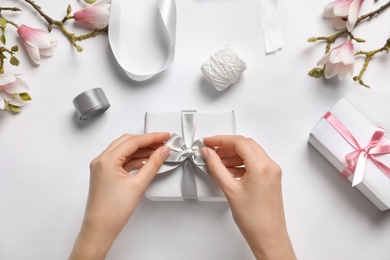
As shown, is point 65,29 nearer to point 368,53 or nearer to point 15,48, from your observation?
point 15,48

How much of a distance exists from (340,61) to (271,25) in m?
0.23

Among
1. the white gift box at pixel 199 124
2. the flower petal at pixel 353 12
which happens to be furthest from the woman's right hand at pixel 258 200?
the flower petal at pixel 353 12

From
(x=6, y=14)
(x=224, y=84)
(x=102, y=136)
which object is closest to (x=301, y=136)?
(x=224, y=84)

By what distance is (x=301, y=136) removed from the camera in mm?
1259

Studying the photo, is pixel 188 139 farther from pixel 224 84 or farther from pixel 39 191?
pixel 39 191

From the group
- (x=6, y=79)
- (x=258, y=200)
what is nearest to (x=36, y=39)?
(x=6, y=79)

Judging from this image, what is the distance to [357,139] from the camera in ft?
3.83

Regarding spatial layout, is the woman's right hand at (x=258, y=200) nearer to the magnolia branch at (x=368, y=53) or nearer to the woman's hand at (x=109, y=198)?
the woman's hand at (x=109, y=198)

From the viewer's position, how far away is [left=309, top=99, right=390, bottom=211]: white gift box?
1.14 m

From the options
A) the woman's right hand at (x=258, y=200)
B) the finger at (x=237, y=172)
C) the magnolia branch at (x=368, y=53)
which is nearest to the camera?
the woman's right hand at (x=258, y=200)

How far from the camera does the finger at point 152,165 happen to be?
1.07 metres

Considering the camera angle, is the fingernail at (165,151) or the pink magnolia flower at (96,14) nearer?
the fingernail at (165,151)

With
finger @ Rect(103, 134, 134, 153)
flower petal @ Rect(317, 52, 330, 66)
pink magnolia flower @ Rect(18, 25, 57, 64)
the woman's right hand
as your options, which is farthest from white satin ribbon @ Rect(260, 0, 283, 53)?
pink magnolia flower @ Rect(18, 25, 57, 64)

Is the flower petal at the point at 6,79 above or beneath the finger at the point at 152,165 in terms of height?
above
